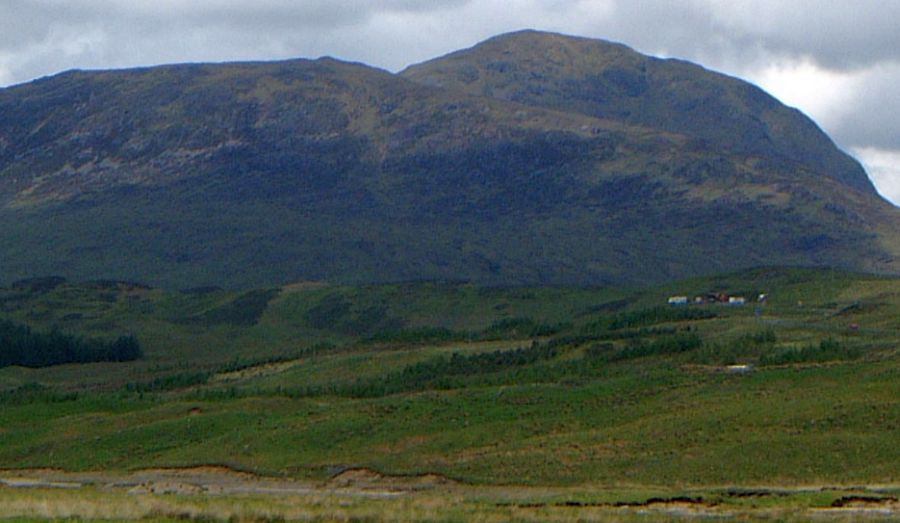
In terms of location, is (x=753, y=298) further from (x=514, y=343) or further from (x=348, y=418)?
(x=348, y=418)

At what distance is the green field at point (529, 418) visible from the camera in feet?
156

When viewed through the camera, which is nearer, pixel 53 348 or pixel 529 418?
pixel 529 418

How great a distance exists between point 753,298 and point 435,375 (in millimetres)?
63767

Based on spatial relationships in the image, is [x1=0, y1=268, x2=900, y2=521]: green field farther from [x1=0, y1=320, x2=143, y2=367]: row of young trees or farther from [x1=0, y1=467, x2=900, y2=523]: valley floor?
[x1=0, y1=320, x2=143, y2=367]: row of young trees

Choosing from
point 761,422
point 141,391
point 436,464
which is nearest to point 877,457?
point 761,422

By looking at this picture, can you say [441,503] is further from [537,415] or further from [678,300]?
[678,300]

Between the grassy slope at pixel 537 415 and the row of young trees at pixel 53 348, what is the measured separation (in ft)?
58.2

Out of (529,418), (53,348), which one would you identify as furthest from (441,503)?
(53,348)

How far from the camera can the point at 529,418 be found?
65312 mm

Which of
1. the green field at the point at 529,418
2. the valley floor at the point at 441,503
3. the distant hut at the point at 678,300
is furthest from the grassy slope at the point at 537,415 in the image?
the distant hut at the point at 678,300

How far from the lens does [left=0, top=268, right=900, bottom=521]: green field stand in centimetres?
4741

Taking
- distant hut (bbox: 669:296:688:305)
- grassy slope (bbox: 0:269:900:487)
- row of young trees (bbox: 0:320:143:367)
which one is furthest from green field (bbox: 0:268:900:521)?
distant hut (bbox: 669:296:688:305)

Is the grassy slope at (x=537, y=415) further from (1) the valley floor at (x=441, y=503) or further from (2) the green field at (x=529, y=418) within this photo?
(1) the valley floor at (x=441, y=503)

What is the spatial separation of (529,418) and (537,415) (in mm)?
839
